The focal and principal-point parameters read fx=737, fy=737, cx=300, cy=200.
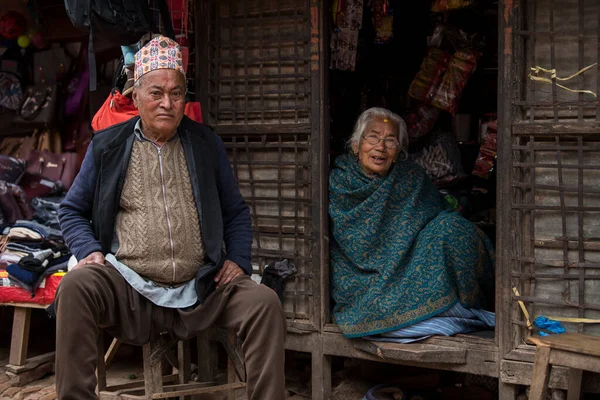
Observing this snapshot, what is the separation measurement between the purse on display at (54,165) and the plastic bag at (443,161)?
115 inches

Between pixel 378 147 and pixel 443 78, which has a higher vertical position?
pixel 443 78

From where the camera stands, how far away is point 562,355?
3320 mm

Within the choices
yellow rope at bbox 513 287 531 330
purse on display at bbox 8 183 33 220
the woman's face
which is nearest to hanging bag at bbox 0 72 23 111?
purse on display at bbox 8 183 33 220

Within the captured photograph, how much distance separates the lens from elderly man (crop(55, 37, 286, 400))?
11.4 ft

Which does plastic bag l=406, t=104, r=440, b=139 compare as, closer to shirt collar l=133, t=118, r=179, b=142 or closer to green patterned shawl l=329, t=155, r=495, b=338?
green patterned shawl l=329, t=155, r=495, b=338

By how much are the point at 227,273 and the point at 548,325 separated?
5.30 feet

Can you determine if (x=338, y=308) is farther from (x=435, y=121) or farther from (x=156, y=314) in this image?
(x=435, y=121)

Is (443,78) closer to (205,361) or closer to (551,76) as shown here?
(551,76)

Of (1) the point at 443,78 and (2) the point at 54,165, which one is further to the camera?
(2) the point at 54,165

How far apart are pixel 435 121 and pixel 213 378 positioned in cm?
249

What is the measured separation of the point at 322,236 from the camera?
4.34m

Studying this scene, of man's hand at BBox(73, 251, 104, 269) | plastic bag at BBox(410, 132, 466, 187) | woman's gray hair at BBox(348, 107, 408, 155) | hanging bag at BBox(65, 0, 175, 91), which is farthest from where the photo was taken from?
plastic bag at BBox(410, 132, 466, 187)

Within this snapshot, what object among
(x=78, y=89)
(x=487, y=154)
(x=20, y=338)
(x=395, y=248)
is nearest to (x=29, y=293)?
(x=20, y=338)

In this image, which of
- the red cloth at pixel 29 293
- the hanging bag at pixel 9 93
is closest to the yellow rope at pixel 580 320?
the red cloth at pixel 29 293
